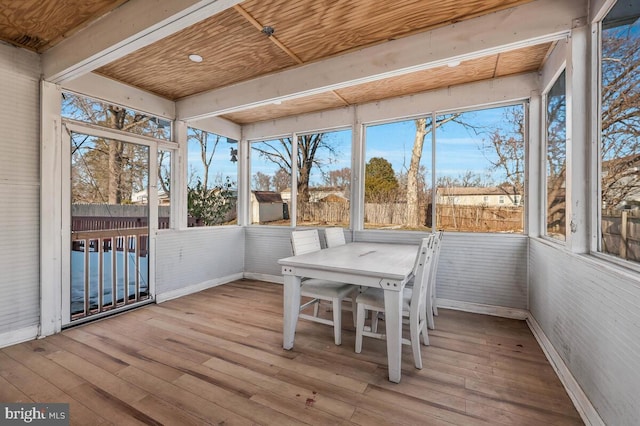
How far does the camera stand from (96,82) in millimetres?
3201

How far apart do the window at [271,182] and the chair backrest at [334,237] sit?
3.97 feet

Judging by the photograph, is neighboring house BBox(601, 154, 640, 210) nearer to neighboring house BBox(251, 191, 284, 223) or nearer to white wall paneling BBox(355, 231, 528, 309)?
white wall paneling BBox(355, 231, 528, 309)

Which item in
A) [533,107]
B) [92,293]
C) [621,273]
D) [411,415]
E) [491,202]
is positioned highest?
[533,107]

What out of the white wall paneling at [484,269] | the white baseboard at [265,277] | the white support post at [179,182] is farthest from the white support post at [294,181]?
the white wall paneling at [484,269]

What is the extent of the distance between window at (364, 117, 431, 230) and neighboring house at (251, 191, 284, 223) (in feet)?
5.09

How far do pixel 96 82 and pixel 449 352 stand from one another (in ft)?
14.7

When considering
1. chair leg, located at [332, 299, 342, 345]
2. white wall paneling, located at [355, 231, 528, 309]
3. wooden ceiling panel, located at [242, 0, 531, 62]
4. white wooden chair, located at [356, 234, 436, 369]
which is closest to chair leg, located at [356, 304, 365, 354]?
white wooden chair, located at [356, 234, 436, 369]

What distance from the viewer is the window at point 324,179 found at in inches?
171

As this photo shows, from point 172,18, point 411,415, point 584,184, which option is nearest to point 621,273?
point 584,184

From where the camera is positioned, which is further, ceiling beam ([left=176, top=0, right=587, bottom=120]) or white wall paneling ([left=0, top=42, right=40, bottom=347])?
white wall paneling ([left=0, top=42, right=40, bottom=347])

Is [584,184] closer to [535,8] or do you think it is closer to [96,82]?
[535,8]

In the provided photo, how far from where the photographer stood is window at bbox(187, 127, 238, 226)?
434cm

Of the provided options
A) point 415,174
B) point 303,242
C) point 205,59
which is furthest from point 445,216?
point 205,59

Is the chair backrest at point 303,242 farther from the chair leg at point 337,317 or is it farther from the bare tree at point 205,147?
the bare tree at point 205,147
